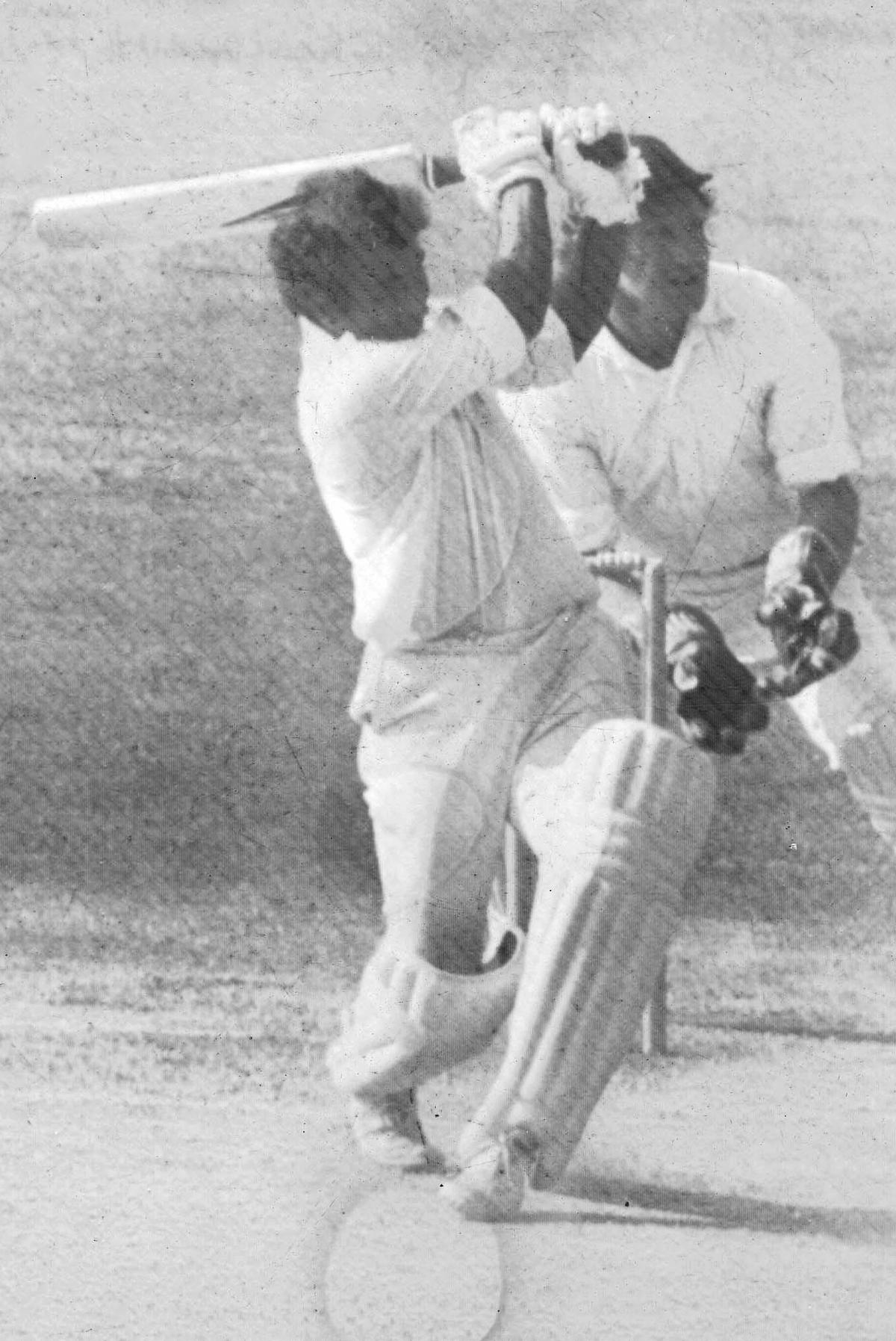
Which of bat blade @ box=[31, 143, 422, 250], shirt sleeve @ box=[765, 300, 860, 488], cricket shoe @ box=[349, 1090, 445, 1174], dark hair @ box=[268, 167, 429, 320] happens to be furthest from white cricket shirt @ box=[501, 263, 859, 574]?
cricket shoe @ box=[349, 1090, 445, 1174]

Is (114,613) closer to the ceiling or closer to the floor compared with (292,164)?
closer to the floor

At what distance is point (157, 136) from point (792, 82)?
0.93m

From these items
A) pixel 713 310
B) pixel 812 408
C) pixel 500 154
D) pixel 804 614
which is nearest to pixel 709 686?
pixel 804 614

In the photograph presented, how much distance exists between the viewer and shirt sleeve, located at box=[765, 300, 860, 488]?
3.34 metres

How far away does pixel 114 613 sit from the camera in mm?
3412

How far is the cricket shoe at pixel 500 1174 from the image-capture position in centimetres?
309

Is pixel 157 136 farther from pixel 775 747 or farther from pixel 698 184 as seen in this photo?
pixel 775 747

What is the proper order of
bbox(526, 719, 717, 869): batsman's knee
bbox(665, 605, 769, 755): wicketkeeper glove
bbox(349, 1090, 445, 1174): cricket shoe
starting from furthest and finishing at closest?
bbox(665, 605, 769, 755): wicketkeeper glove → bbox(349, 1090, 445, 1174): cricket shoe → bbox(526, 719, 717, 869): batsman's knee

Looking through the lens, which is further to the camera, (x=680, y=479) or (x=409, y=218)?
(x=680, y=479)

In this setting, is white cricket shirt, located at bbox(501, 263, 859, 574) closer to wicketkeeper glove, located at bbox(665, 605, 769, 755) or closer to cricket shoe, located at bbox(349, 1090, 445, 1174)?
wicketkeeper glove, located at bbox(665, 605, 769, 755)

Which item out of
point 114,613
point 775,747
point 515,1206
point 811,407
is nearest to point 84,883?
point 114,613

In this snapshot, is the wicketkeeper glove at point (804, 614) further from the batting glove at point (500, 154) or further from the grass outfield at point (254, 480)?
the batting glove at point (500, 154)

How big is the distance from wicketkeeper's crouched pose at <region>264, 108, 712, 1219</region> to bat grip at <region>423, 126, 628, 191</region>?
0.06 ft

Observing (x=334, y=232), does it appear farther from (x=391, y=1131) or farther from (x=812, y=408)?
(x=391, y=1131)
